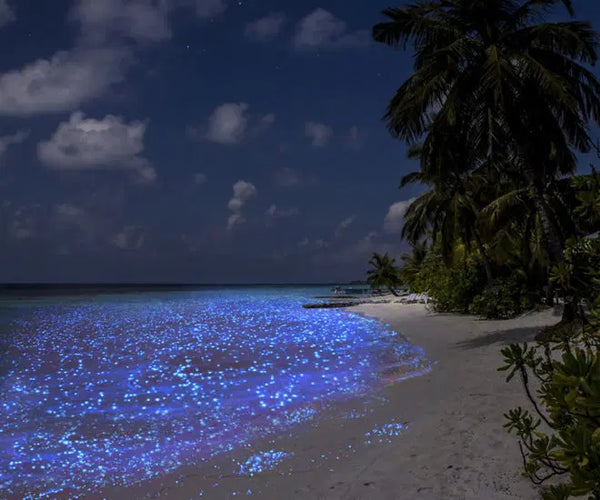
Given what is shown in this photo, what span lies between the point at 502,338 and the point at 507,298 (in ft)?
21.9

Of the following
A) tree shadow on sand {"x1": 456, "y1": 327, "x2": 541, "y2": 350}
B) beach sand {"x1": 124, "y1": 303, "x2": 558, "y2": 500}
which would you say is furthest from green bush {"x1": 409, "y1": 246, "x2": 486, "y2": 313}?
beach sand {"x1": 124, "y1": 303, "x2": 558, "y2": 500}

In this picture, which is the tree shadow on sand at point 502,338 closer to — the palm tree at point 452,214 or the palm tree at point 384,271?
the palm tree at point 452,214

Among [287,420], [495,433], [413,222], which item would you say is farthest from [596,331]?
[413,222]

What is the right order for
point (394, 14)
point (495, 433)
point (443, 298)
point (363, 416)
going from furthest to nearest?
point (443, 298)
point (394, 14)
point (363, 416)
point (495, 433)

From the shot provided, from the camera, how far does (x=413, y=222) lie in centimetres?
2594

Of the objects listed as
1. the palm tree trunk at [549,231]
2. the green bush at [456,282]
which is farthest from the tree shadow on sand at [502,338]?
the green bush at [456,282]

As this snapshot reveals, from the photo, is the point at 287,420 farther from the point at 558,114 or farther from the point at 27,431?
the point at 558,114

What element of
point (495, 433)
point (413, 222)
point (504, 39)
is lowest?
point (495, 433)

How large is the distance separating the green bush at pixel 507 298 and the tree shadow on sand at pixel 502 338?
4.78 m

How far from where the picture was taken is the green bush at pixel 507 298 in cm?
1838

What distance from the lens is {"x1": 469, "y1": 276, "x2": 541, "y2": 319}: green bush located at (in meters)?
18.4

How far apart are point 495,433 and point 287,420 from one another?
302 cm

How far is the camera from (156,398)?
334 inches

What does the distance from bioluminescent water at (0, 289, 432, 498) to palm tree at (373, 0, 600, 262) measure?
234 inches
